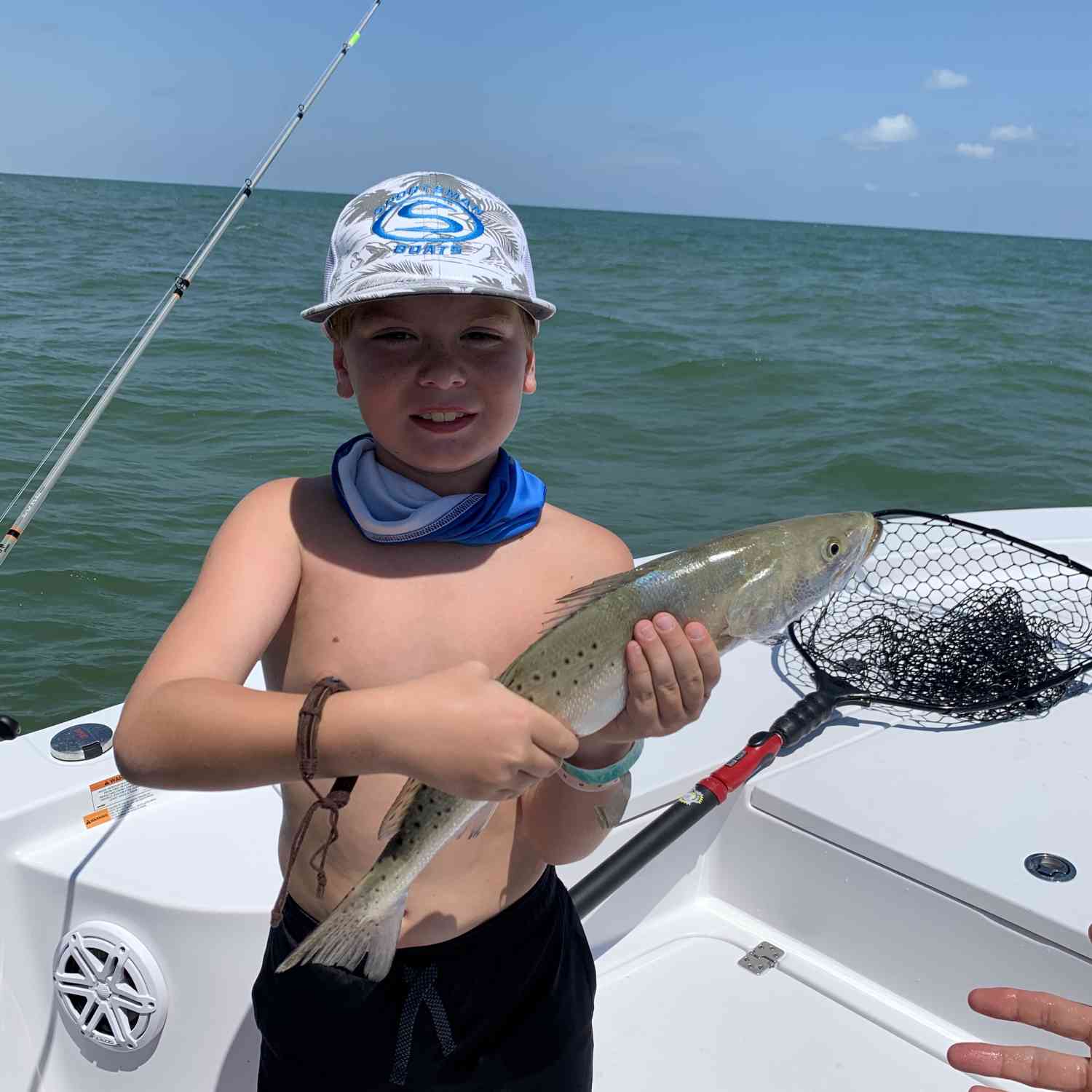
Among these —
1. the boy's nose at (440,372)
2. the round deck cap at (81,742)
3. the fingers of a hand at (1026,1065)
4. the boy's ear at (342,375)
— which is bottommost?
the round deck cap at (81,742)

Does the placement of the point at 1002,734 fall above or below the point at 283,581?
below

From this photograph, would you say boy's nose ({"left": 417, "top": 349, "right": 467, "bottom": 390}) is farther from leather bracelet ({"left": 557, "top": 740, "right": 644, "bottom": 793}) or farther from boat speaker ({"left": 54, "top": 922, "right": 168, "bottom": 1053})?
boat speaker ({"left": 54, "top": 922, "right": 168, "bottom": 1053})

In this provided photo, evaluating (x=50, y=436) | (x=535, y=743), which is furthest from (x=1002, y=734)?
(x=50, y=436)

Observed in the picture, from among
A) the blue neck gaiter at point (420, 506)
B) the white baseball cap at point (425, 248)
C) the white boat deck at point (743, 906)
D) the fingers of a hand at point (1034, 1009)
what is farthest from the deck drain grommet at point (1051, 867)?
the white baseball cap at point (425, 248)

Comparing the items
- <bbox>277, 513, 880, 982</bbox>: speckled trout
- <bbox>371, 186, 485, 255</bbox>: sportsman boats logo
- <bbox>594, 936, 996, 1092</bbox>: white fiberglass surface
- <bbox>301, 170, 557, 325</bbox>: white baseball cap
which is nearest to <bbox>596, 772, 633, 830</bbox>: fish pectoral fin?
<bbox>277, 513, 880, 982</bbox>: speckled trout

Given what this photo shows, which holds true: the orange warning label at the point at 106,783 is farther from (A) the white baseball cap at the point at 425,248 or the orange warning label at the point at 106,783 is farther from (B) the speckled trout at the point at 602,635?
(A) the white baseball cap at the point at 425,248

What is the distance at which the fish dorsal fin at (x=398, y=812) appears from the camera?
146cm

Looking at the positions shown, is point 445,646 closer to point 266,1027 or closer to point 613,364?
point 266,1027

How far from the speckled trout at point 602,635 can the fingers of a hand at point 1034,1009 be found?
689 mm

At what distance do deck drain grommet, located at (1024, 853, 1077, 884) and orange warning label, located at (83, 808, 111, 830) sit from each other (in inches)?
87.1

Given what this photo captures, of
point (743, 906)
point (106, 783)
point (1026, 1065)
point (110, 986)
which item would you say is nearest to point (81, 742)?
point (106, 783)

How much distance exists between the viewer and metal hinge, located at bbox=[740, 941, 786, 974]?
2.92 m

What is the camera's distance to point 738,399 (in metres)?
16.0

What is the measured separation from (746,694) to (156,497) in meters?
6.84
